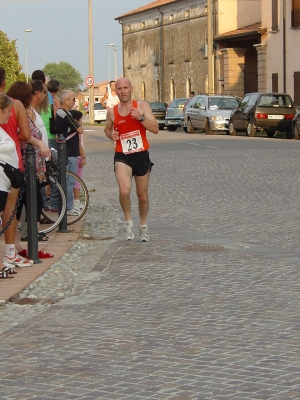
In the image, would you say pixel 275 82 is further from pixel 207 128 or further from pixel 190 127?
pixel 207 128

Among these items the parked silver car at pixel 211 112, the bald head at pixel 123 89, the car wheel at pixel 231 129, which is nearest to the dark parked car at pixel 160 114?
the parked silver car at pixel 211 112

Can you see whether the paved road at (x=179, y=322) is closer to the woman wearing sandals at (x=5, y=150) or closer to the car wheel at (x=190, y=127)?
the woman wearing sandals at (x=5, y=150)

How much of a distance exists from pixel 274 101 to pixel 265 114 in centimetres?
90

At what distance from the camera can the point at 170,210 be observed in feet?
46.8

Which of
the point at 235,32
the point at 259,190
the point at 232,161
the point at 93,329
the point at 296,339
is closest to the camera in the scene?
the point at 296,339

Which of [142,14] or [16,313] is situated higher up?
[142,14]

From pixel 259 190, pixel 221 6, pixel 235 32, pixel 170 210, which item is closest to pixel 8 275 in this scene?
pixel 170 210

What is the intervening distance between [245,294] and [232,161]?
15934 mm

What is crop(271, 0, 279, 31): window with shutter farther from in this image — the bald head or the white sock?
the white sock

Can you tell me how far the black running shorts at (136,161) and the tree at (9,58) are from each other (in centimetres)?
7475

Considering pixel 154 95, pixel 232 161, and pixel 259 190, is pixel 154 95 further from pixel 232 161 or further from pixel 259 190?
pixel 259 190

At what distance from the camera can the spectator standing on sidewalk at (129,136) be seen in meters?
10.9

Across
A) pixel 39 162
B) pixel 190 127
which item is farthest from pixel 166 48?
pixel 39 162

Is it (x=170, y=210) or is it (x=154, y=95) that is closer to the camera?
(x=170, y=210)
